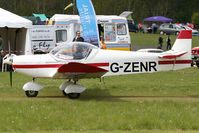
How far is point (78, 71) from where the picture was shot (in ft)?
34.1

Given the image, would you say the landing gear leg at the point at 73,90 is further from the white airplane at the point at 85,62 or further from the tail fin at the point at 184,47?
the tail fin at the point at 184,47

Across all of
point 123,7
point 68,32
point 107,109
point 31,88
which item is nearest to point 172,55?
point 107,109

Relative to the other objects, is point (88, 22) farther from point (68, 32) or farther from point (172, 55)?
point (172, 55)

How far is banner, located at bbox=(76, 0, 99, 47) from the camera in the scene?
20.0 m

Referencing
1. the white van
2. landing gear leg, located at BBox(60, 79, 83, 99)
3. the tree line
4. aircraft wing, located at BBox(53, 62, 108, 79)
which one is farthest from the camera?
the tree line

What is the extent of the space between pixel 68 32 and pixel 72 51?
474 inches

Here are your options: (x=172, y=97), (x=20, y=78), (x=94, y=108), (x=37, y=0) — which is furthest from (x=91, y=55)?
(x=37, y=0)

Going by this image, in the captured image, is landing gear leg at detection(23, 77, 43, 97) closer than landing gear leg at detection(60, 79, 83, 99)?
No

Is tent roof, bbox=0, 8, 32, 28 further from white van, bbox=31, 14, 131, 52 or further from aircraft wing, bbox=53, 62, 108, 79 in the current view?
aircraft wing, bbox=53, 62, 108, 79

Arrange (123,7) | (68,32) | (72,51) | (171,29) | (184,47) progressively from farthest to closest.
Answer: (123,7)
(171,29)
(68,32)
(184,47)
(72,51)

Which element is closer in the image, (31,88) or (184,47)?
(31,88)

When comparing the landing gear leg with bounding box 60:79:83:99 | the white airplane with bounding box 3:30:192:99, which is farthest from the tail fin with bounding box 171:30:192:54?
the landing gear leg with bounding box 60:79:83:99

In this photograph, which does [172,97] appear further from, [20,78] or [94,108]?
[20,78]

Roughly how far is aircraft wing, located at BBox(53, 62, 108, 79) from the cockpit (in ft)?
1.68
